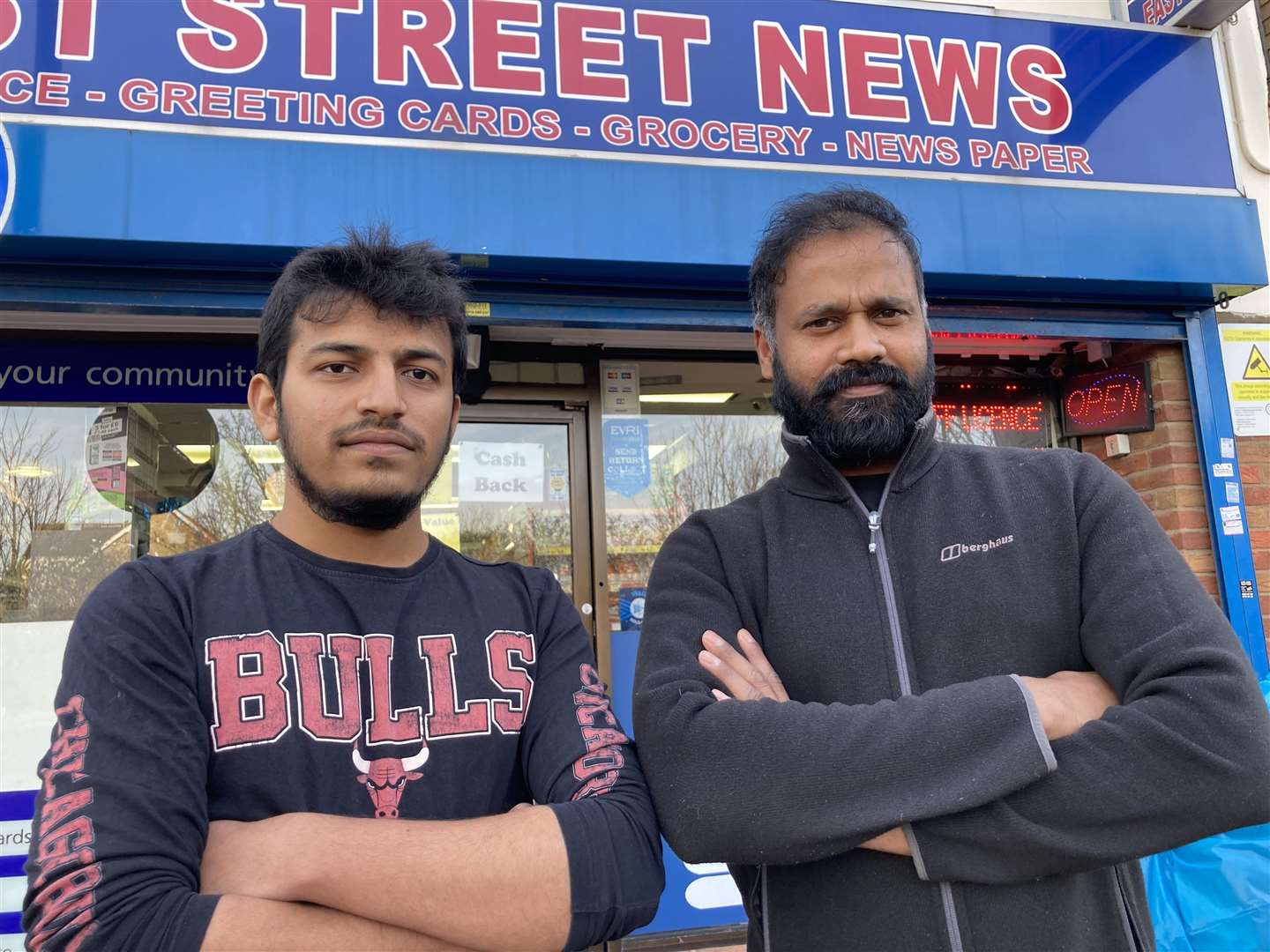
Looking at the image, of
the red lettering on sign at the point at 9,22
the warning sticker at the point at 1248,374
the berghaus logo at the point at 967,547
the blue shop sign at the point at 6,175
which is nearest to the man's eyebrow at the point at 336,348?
the berghaus logo at the point at 967,547

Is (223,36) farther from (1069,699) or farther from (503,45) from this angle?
(1069,699)

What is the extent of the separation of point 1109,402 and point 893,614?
3.23 metres

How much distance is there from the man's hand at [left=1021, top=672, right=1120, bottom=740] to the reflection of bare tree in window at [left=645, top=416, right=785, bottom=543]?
2.80m

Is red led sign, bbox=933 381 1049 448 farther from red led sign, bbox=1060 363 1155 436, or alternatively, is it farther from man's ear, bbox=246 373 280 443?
man's ear, bbox=246 373 280 443

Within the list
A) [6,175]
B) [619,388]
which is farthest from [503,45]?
[6,175]

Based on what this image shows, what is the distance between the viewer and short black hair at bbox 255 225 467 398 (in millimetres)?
1572

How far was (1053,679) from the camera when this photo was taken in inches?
53.9

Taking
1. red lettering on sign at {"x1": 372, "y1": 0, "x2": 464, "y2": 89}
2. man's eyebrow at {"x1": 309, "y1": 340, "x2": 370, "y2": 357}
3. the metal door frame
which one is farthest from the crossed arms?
red lettering on sign at {"x1": 372, "y1": 0, "x2": 464, "y2": 89}

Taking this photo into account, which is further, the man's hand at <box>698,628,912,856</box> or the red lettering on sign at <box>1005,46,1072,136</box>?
the red lettering on sign at <box>1005,46,1072,136</box>

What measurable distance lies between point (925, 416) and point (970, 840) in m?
0.80

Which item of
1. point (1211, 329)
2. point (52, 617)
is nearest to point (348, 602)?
point (52, 617)

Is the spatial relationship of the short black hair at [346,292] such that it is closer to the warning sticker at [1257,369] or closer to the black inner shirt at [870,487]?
the black inner shirt at [870,487]

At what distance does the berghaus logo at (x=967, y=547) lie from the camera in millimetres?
1504

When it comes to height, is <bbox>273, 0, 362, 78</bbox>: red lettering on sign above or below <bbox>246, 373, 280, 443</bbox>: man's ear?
above
